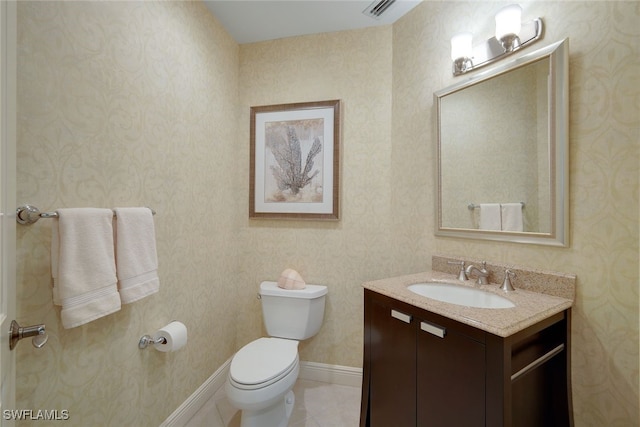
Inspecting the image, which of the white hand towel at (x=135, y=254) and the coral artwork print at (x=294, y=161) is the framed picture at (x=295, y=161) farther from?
the white hand towel at (x=135, y=254)

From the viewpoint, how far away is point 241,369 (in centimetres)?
136

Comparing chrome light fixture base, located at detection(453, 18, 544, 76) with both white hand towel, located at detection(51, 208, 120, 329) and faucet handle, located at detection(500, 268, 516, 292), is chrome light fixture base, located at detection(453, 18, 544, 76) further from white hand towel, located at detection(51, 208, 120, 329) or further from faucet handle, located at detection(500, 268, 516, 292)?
white hand towel, located at detection(51, 208, 120, 329)

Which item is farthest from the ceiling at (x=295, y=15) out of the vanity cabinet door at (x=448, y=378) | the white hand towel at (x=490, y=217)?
the vanity cabinet door at (x=448, y=378)

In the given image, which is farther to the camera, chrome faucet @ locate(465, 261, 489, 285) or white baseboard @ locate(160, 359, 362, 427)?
white baseboard @ locate(160, 359, 362, 427)

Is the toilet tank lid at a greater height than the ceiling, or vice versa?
the ceiling

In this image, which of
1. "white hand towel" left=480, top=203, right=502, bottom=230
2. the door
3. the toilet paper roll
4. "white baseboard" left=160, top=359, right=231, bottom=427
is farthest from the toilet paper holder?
"white hand towel" left=480, top=203, right=502, bottom=230

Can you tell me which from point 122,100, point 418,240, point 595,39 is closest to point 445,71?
point 595,39

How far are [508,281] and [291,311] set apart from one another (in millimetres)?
1248

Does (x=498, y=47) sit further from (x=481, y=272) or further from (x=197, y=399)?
(x=197, y=399)

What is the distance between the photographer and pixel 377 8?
1698mm

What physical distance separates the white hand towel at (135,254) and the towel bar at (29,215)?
0.23 meters

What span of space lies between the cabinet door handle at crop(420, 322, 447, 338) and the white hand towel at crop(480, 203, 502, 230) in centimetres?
64

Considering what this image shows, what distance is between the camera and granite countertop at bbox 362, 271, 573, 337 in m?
0.86

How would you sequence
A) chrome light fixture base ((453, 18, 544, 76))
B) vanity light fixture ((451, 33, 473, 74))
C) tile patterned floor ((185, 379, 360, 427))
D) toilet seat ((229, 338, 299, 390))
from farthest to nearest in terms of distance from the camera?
tile patterned floor ((185, 379, 360, 427)) → vanity light fixture ((451, 33, 473, 74)) → toilet seat ((229, 338, 299, 390)) → chrome light fixture base ((453, 18, 544, 76))
